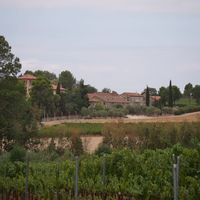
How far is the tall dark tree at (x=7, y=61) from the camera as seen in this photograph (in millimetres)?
33594

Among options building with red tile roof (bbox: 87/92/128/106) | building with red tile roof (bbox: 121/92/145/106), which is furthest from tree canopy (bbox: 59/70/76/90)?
building with red tile roof (bbox: 121/92/145/106)

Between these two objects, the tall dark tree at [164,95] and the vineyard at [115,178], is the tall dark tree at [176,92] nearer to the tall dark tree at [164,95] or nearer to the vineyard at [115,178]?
the tall dark tree at [164,95]

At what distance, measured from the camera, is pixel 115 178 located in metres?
11.5

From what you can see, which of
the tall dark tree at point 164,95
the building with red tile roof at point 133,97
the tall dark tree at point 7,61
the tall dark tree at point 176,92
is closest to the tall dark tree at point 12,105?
the tall dark tree at point 7,61

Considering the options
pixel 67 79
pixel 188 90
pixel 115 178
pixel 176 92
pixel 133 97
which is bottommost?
pixel 115 178

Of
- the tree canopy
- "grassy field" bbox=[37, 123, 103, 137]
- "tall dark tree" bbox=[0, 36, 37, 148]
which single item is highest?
→ the tree canopy

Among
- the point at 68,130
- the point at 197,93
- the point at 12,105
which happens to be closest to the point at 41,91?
the point at 68,130

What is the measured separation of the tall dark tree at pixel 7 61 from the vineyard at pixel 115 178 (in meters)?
19.1

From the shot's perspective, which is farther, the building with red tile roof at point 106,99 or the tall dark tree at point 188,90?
the tall dark tree at point 188,90

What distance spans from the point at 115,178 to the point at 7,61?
2370 cm

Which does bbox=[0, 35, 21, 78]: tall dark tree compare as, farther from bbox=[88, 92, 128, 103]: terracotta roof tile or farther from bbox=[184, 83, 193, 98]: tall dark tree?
bbox=[184, 83, 193, 98]: tall dark tree

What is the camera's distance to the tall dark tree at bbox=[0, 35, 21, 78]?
110ft

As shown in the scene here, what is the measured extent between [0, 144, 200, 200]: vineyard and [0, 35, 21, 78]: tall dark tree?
19063 millimetres

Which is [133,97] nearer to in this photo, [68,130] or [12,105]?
[68,130]
